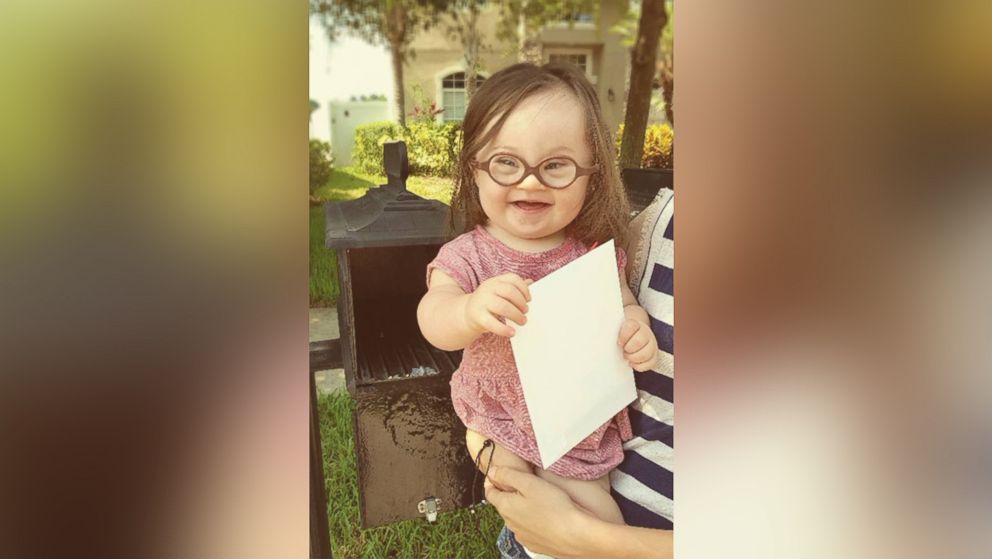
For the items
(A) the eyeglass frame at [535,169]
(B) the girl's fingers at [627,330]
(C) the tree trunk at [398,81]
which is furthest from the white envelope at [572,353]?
(C) the tree trunk at [398,81]

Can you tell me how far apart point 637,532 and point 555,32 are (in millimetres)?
794

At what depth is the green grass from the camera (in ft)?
3.25

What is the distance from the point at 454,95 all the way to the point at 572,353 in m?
0.43

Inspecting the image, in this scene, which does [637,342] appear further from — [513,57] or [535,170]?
[513,57]

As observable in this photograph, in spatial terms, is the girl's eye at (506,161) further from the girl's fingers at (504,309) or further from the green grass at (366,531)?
the green grass at (366,531)

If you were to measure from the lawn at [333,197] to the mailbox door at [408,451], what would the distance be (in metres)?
0.16

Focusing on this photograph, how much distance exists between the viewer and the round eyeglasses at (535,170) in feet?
3.07

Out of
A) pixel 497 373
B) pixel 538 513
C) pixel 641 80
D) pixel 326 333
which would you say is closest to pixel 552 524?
Answer: pixel 538 513

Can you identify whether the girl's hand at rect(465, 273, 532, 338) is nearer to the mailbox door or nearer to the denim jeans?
the mailbox door

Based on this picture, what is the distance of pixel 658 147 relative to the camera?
3.45ft

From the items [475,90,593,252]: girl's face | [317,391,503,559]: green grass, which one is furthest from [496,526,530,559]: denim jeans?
[475,90,593,252]: girl's face
